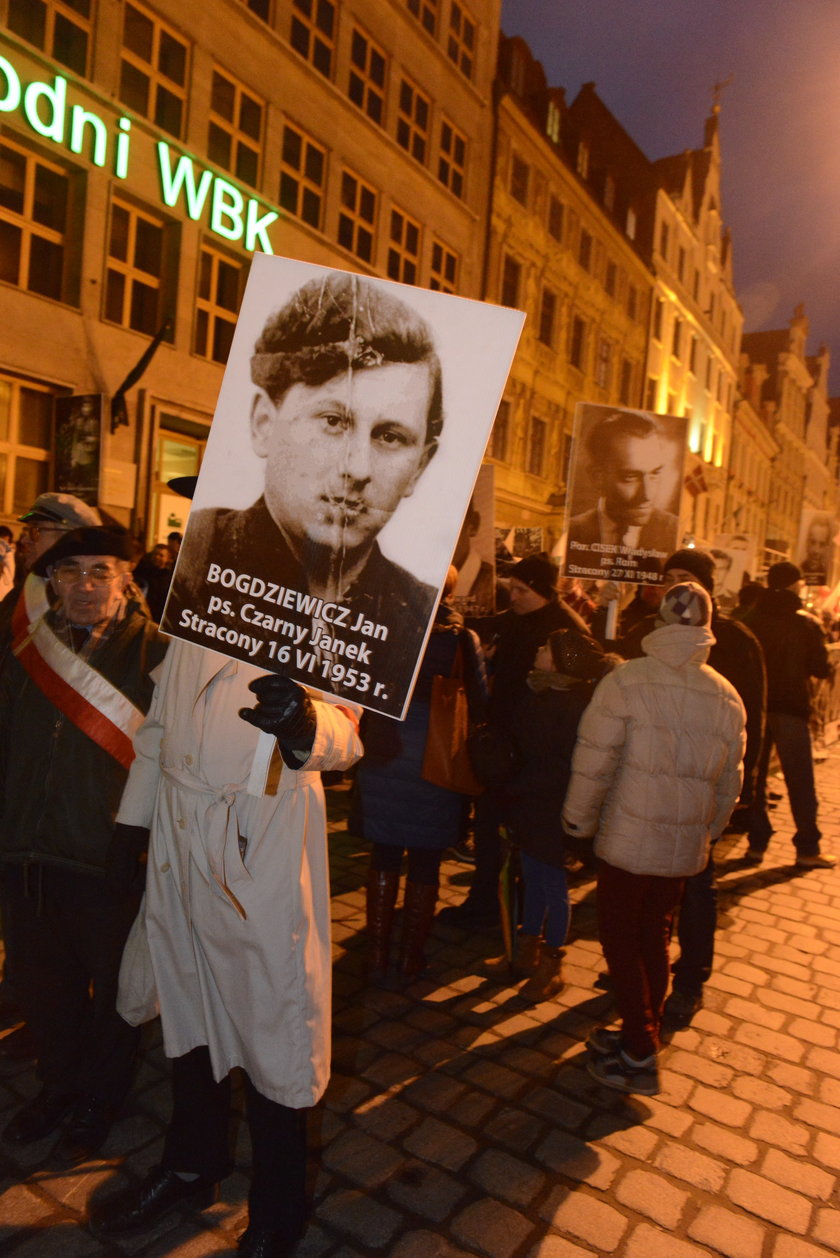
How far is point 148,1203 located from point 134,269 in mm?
13355

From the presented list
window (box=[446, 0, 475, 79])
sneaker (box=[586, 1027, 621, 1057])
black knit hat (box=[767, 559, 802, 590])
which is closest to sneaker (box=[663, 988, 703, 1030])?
sneaker (box=[586, 1027, 621, 1057])

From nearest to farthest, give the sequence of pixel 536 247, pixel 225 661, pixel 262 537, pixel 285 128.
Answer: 1. pixel 262 537
2. pixel 225 661
3. pixel 285 128
4. pixel 536 247

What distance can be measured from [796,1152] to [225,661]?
267 centimetres

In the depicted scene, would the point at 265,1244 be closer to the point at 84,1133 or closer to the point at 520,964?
the point at 84,1133

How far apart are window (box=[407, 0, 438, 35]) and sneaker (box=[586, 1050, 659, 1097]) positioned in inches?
843

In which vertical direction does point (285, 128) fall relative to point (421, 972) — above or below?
above

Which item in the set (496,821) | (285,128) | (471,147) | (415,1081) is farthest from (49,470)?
(471,147)

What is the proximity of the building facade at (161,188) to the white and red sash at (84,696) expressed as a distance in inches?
316

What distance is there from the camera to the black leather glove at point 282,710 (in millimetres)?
2020

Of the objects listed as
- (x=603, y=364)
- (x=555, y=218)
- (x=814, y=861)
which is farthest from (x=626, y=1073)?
(x=603, y=364)

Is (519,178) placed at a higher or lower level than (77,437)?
higher

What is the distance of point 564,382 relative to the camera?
2625 cm

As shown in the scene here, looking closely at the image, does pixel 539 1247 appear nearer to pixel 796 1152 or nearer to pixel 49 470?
pixel 796 1152

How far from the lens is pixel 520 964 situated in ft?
13.7
